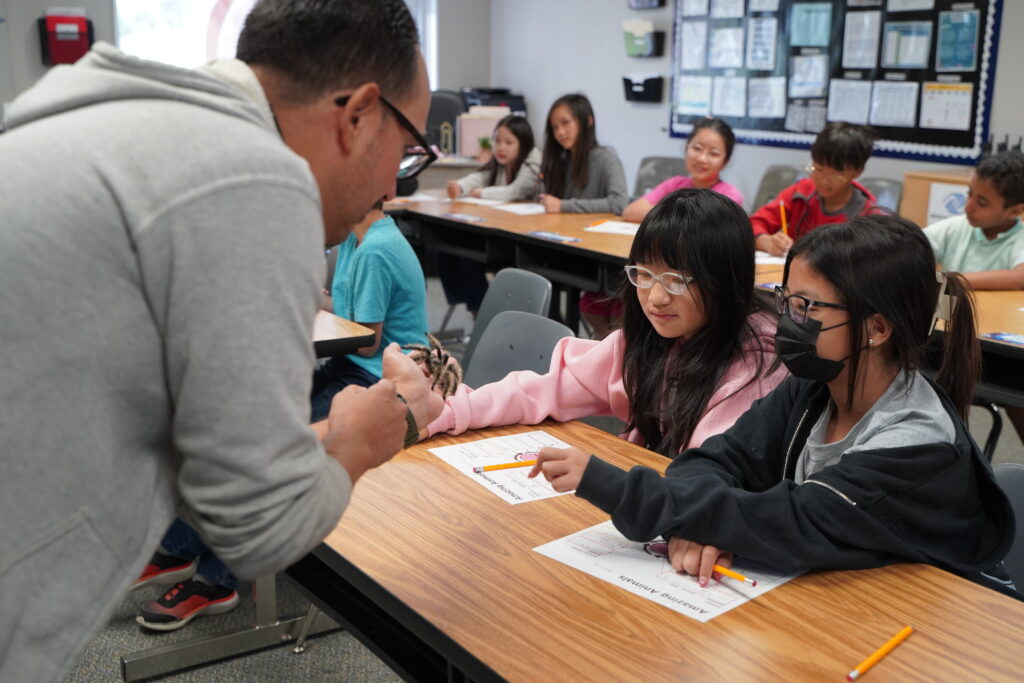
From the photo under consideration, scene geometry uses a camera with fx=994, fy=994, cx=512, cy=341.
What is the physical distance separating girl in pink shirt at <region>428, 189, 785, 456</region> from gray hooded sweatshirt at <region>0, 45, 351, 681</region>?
1.07 meters

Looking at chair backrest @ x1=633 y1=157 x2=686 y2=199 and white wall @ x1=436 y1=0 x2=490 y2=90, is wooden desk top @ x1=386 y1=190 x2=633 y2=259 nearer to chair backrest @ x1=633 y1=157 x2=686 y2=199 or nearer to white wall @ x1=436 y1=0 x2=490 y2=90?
chair backrest @ x1=633 y1=157 x2=686 y2=199

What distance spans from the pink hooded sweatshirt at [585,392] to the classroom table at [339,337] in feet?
2.32

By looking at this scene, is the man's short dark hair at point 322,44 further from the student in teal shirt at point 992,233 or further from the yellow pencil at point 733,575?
the student in teal shirt at point 992,233

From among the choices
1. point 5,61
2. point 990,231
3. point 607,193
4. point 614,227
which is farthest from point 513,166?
point 5,61

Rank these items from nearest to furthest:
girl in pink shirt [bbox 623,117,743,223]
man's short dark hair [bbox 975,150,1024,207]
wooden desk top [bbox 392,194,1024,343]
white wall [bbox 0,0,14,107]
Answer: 1. wooden desk top [bbox 392,194,1024,343]
2. man's short dark hair [bbox 975,150,1024,207]
3. girl in pink shirt [bbox 623,117,743,223]
4. white wall [bbox 0,0,14,107]

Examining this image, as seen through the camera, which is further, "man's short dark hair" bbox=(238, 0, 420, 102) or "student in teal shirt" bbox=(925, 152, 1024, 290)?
"student in teal shirt" bbox=(925, 152, 1024, 290)

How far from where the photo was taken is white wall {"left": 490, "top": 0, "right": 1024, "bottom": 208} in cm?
648

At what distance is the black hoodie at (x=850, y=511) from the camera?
1.29m

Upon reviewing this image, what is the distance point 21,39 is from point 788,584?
7149 mm

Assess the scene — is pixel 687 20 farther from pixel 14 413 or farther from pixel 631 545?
pixel 14 413

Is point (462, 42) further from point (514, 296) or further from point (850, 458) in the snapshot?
point (850, 458)

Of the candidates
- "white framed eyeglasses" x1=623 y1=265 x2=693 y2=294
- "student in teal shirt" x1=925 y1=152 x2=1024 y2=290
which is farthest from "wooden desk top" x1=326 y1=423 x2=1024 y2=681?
"student in teal shirt" x1=925 y1=152 x2=1024 y2=290

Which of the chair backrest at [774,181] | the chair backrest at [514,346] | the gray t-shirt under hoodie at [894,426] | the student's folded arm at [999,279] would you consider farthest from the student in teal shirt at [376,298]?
the chair backrest at [774,181]

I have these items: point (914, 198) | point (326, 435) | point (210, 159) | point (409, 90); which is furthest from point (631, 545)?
point (914, 198)
